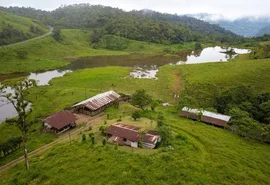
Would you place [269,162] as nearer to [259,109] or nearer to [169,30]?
[259,109]

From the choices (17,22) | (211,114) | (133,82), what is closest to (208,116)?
(211,114)

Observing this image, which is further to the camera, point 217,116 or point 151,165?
point 217,116

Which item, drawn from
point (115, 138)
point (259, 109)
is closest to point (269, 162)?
point (259, 109)

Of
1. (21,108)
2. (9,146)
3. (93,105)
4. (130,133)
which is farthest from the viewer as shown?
(93,105)

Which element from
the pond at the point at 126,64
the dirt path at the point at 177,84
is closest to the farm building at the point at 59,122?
the pond at the point at 126,64

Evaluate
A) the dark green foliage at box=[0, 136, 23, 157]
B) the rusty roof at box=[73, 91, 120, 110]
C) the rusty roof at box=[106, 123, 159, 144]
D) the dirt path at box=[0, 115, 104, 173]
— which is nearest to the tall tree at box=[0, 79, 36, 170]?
the dirt path at box=[0, 115, 104, 173]

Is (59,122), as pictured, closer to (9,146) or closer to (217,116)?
(9,146)
